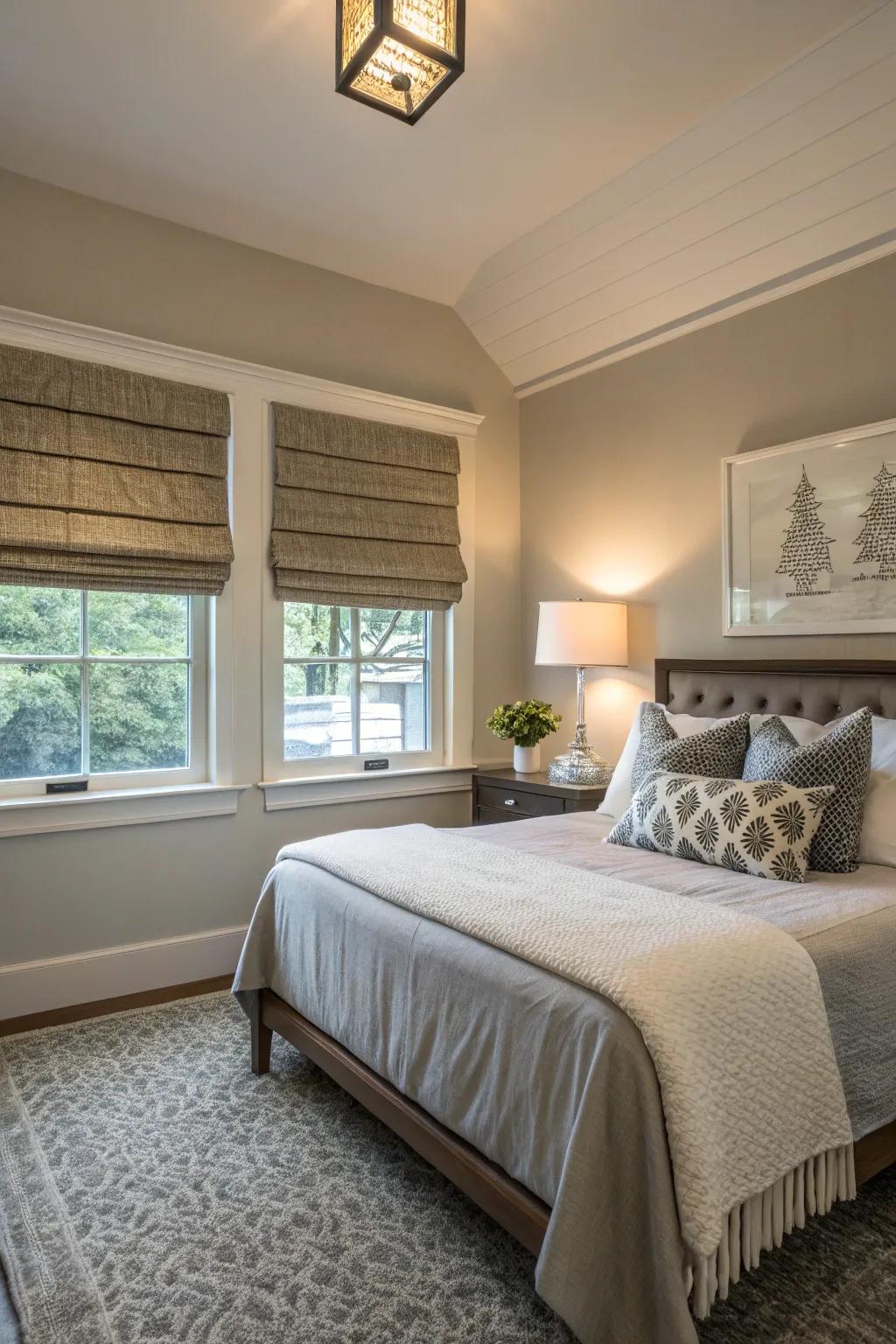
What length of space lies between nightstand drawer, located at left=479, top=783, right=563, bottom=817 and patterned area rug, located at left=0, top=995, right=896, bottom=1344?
139 cm

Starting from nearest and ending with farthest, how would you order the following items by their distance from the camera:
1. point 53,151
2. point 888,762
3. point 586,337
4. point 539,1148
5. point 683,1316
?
point 683,1316 < point 539,1148 < point 888,762 < point 53,151 < point 586,337

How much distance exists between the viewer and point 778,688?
2959mm

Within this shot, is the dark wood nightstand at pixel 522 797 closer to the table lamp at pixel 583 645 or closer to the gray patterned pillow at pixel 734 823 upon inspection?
the table lamp at pixel 583 645

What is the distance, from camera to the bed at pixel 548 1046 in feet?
4.42

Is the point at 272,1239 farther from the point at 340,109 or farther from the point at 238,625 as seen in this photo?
the point at 340,109

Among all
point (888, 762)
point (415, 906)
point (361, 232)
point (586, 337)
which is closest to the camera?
point (415, 906)

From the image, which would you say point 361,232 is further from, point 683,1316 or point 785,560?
point 683,1316

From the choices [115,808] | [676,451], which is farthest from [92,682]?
[676,451]

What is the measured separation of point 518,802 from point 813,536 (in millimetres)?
1541

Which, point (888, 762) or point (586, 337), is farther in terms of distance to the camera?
point (586, 337)

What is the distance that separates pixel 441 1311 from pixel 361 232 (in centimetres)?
340

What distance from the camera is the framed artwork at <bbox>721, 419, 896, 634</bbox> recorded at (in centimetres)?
273

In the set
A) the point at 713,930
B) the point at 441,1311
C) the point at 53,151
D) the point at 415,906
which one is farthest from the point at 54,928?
the point at 53,151

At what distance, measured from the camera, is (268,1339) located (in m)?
1.54
